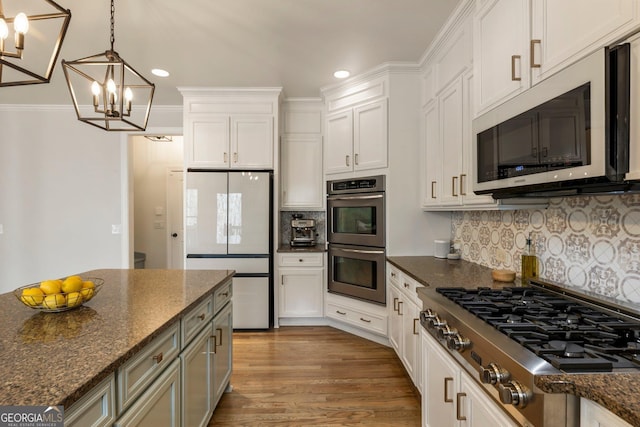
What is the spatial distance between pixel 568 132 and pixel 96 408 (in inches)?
65.3

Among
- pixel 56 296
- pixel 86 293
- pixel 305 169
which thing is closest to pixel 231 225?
pixel 305 169

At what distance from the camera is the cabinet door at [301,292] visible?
12.5 ft

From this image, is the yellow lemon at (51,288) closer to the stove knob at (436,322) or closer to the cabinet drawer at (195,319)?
the cabinet drawer at (195,319)

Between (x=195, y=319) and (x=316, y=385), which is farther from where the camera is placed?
(x=316, y=385)

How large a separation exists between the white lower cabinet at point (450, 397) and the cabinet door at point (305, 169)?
2543 mm

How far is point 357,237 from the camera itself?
3.34m

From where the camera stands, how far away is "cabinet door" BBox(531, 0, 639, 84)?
100 cm

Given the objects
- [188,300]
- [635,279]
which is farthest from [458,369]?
[188,300]

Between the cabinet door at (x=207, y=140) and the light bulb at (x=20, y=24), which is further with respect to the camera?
the cabinet door at (x=207, y=140)

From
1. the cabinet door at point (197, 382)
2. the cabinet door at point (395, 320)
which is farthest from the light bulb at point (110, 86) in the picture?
the cabinet door at point (395, 320)

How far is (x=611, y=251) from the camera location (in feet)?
4.72

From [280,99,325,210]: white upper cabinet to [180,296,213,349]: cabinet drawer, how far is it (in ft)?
7.46

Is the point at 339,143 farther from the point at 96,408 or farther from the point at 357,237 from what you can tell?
the point at 96,408

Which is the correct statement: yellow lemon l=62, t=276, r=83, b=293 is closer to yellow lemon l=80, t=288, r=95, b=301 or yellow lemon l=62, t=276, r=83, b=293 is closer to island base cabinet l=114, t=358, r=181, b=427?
yellow lemon l=80, t=288, r=95, b=301
